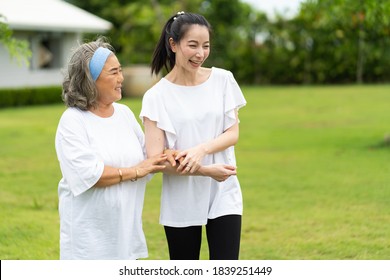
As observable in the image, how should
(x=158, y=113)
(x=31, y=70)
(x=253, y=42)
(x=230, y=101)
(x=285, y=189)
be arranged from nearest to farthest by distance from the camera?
1. (x=158, y=113)
2. (x=230, y=101)
3. (x=285, y=189)
4. (x=31, y=70)
5. (x=253, y=42)

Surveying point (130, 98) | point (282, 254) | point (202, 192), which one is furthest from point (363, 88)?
point (202, 192)

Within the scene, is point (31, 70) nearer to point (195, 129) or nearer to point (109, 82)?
point (195, 129)

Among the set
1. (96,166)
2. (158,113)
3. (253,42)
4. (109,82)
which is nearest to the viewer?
(96,166)

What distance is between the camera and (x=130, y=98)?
27.1m

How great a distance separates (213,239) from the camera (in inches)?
161

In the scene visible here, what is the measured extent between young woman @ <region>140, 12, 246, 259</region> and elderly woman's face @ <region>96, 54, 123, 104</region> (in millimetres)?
266

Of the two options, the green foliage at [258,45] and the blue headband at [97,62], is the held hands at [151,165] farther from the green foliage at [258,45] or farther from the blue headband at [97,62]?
the green foliage at [258,45]

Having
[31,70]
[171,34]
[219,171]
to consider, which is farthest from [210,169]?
[31,70]

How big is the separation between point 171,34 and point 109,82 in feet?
1.58

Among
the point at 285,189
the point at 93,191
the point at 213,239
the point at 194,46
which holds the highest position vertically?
the point at 194,46

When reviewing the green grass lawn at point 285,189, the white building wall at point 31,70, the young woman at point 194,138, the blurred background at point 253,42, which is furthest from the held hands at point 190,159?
the blurred background at point 253,42

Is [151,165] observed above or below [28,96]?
above

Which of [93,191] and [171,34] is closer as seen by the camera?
[93,191]

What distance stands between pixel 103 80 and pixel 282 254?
3229 millimetres
